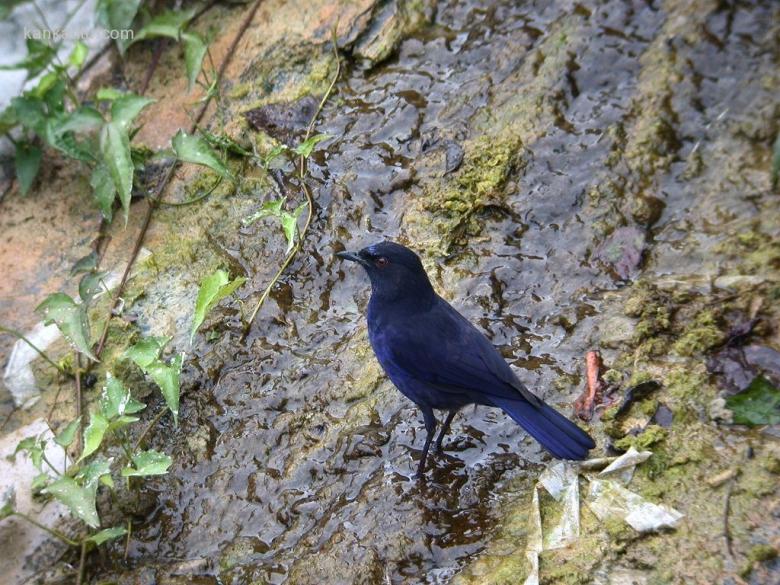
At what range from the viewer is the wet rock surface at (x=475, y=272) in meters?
3.71

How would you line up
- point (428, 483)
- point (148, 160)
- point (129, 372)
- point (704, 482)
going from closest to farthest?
1. point (704, 482)
2. point (428, 483)
3. point (129, 372)
4. point (148, 160)

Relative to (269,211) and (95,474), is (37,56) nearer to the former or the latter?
(269,211)

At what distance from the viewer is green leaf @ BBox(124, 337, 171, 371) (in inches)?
160

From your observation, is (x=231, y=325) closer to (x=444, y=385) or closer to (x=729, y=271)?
(x=444, y=385)

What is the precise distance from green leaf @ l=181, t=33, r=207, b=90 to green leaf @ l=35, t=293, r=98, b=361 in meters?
1.64

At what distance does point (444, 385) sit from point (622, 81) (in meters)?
2.42

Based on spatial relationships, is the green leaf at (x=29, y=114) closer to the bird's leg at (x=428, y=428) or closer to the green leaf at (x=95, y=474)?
the green leaf at (x=95, y=474)

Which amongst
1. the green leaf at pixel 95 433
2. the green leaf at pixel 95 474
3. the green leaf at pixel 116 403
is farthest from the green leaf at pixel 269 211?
the green leaf at pixel 95 474

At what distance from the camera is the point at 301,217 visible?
5.14 meters

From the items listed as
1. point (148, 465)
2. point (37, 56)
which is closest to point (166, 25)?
point (37, 56)

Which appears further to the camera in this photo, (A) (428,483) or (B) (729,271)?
(B) (729,271)

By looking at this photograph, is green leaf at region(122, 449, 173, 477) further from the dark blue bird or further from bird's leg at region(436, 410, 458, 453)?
bird's leg at region(436, 410, 458, 453)

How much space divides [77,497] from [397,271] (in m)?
1.71

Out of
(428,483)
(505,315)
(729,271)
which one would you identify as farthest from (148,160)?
(729,271)
